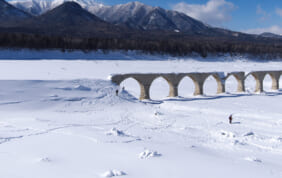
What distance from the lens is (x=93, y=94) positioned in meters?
17.0

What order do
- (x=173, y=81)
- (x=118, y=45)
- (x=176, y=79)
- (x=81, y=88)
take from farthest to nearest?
(x=118, y=45)
(x=176, y=79)
(x=173, y=81)
(x=81, y=88)

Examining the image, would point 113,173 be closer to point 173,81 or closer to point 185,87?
point 173,81

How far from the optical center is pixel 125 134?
10.3 metres

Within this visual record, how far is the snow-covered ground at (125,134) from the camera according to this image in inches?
264

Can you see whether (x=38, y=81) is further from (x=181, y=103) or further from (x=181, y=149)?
(x=181, y=149)

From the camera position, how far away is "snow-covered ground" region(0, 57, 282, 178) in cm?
670

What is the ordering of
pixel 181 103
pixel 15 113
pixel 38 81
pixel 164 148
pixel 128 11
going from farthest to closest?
pixel 128 11 → pixel 181 103 → pixel 38 81 → pixel 15 113 → pixel 164 148

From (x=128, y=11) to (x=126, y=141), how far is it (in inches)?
6925

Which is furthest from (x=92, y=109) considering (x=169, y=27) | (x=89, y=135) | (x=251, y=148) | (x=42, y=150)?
(x=169, y=27)

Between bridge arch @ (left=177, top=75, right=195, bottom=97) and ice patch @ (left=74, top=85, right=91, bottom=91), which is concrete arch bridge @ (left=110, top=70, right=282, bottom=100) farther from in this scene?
ice patch @ (left=74, top=85, right=91, bottom=91)

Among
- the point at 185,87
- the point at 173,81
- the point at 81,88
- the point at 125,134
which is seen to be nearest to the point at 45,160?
the point at 125,134

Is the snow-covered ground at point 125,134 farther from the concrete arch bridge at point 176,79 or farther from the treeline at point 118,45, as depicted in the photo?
the treeline at point 118,45

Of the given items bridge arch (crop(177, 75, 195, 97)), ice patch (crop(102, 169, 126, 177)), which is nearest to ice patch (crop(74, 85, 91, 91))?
bridge arch (crop(177, 75, 195, 97))

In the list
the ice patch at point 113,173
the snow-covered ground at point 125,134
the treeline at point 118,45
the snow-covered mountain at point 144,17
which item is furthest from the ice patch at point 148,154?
the snow-covered mountain at point 144,17
